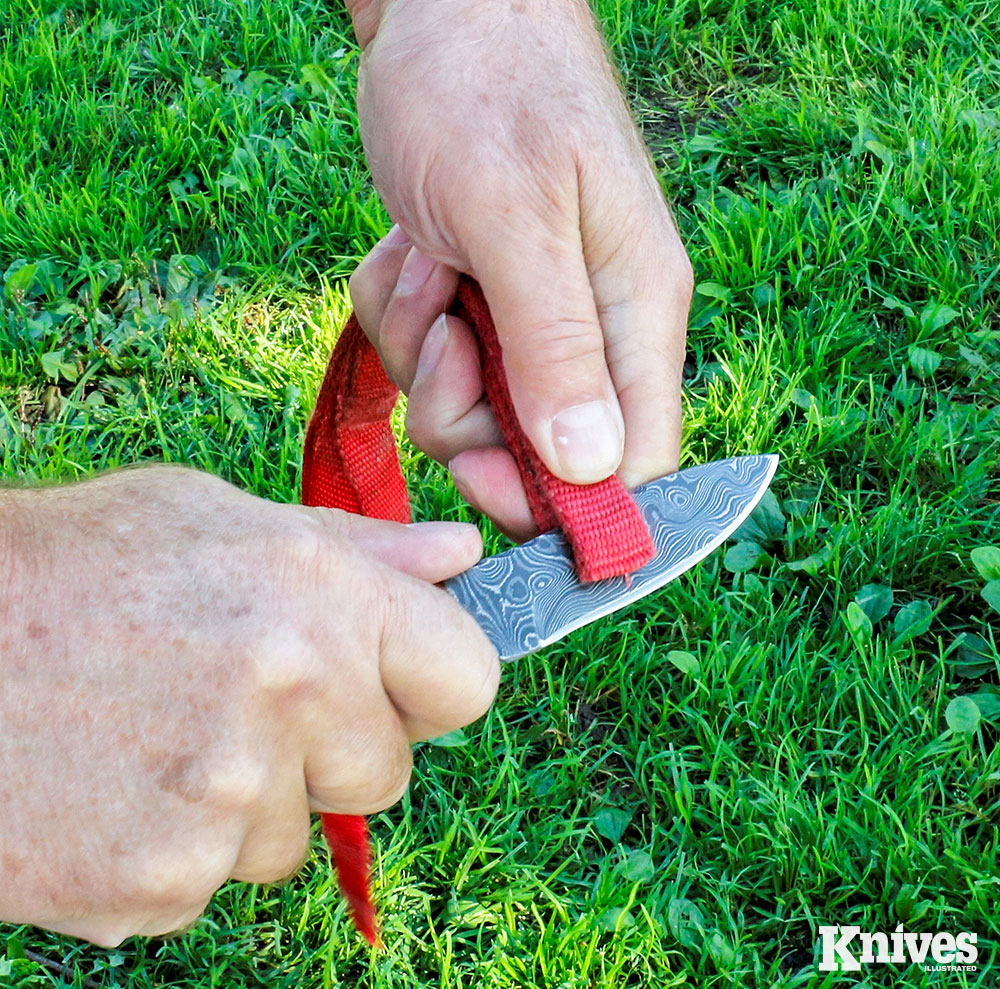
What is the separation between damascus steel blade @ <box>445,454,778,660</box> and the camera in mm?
1646

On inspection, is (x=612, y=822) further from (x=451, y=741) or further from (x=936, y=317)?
(x=936, y=317)

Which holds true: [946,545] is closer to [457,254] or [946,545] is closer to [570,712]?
[570,712]

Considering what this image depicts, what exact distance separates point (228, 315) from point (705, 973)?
2.07 metres

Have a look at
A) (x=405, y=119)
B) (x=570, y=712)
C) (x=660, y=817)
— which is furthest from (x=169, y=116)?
(x=660, y=817)

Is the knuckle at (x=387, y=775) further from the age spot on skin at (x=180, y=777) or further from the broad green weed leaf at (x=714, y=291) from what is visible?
the broad green weed leaf at (x=714, y=291)

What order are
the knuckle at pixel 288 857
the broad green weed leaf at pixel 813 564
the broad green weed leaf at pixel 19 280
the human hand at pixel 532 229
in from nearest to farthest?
the knuckle at pixel 288 857
the human hand at pixel 532 229
the broad green weed leaf at pixel 813 564
the broad green weed leaf at pixel 19 280

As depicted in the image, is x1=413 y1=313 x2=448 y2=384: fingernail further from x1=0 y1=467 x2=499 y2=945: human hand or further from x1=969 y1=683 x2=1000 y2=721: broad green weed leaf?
x1=969 y1=683 x2=1000 y2=721: broad green weed leaf

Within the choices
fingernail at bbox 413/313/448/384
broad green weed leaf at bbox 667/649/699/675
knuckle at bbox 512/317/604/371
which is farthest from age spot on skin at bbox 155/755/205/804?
broad green weed leaf at bbox 667/649/699/675

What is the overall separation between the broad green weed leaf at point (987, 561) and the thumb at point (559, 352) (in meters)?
1.05

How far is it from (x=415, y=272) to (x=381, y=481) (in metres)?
0.40

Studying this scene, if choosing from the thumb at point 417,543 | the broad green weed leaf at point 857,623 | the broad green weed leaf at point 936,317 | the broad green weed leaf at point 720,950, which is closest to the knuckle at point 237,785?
the thumb at point 417,543

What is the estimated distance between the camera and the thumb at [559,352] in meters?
1.73

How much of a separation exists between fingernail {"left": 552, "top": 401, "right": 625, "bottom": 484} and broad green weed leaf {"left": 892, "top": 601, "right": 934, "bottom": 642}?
0.95 metres

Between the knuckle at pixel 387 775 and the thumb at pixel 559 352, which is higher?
the thumb at pixel 559 352
